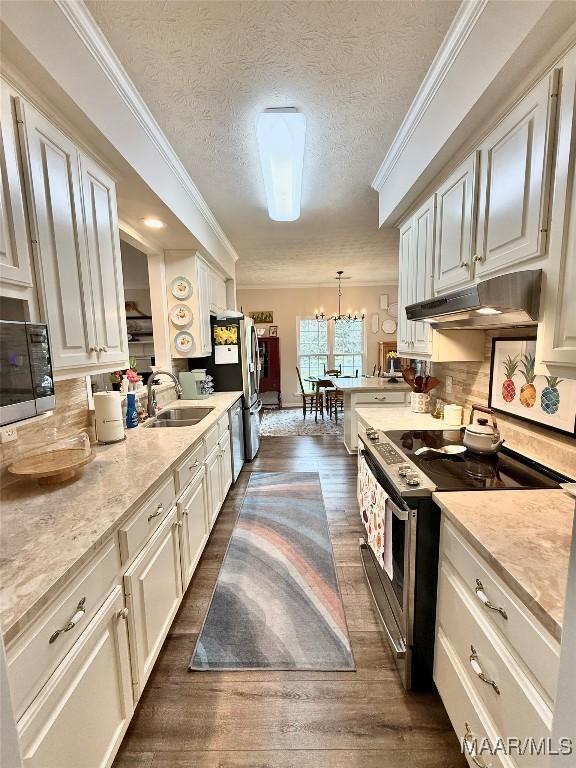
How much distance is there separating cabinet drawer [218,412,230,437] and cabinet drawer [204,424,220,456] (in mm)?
78

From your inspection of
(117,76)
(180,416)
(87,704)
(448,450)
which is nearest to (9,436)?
(87,704)

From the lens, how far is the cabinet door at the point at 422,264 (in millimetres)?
2037

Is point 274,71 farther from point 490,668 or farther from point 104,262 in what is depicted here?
point 490,668

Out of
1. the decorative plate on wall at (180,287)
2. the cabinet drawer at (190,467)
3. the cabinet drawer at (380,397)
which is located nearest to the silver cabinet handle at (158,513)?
the cabinet drawer at (190,467)

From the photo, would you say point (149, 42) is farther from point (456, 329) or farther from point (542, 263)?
point (456, 329)

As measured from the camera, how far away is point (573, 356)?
982 millimetres

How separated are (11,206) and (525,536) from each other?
2044mm

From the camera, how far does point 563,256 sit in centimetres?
103

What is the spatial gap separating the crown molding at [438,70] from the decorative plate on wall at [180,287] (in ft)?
6.72

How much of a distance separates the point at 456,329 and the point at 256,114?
1.75 meters

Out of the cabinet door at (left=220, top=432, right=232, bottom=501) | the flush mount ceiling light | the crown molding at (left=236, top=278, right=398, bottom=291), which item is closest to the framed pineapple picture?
the flush mount ceiling light

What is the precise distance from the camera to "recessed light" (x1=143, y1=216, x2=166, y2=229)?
94.4 inches

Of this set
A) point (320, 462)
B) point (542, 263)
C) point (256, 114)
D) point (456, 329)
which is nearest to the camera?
point (542, 263)

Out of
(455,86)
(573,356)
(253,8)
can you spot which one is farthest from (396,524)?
(253,8)
